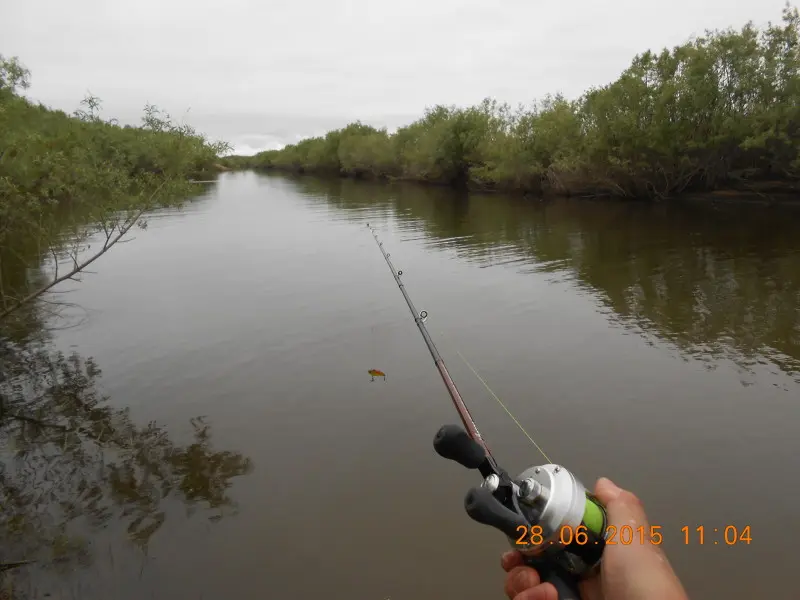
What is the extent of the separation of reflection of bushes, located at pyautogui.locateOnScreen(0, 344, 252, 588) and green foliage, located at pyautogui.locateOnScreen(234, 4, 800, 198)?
34.5 metres

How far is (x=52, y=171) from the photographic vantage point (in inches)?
356

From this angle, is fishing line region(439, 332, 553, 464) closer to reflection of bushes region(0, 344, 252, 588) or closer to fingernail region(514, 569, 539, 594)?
reflection of bushes region(0, 344, 252, 588)

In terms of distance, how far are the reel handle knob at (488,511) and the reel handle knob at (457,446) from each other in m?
0.23

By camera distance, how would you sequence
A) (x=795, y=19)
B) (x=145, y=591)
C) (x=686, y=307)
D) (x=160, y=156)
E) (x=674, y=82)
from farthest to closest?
(x=674, y=82), (x=795, y=19), (x=686, y=307), (x=160, y=156), (x=145, y=591)

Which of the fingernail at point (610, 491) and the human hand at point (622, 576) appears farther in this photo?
the fingernail at point (610, 491)

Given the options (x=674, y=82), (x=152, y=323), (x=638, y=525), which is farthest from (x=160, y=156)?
(x=674, y=82)

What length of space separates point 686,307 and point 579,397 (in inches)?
236

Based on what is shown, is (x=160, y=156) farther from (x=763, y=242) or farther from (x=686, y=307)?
(x=763, y=242)

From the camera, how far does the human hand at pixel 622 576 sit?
1.93 m

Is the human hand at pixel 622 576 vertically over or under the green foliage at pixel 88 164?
under

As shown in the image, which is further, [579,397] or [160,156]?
[160,156]

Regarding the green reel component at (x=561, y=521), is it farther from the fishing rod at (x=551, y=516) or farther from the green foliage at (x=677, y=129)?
the green foliage at (x=677, y=129)
